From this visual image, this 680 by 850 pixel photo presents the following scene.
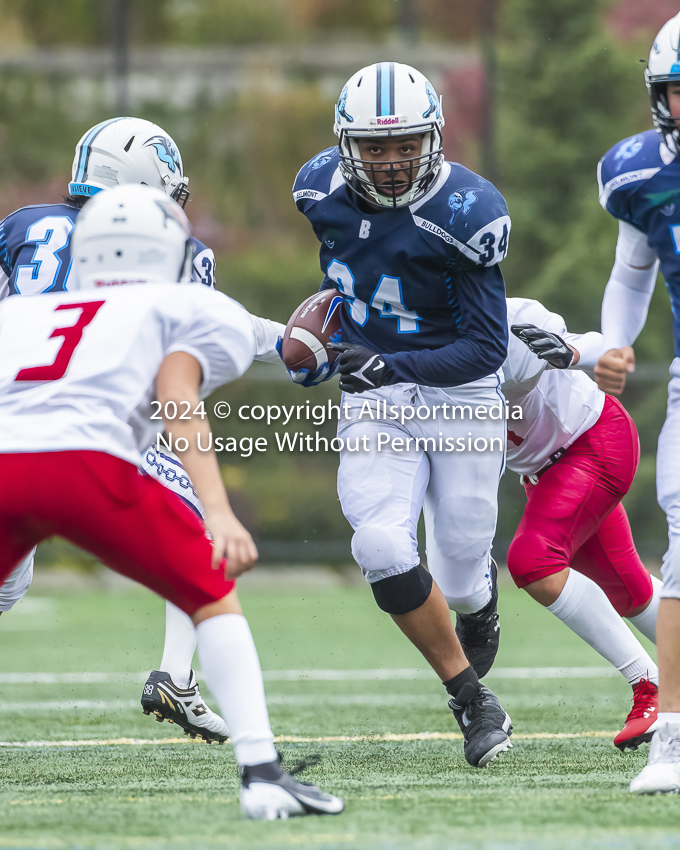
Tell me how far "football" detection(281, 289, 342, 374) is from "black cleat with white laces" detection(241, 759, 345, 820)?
163 cm

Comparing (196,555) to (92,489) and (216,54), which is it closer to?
(92,489)

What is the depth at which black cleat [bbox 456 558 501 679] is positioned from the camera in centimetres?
425

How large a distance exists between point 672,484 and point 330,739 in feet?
5.36

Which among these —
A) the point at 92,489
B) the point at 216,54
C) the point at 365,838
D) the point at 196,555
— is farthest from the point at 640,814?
the point at 216,54

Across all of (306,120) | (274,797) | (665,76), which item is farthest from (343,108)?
(306,120)

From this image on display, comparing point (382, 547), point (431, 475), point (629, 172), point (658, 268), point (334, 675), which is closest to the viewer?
point (629, 172)

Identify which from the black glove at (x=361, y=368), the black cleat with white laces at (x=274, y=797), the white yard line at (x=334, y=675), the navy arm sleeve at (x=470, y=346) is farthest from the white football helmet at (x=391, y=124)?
the white yard line at (x=334, y=675)

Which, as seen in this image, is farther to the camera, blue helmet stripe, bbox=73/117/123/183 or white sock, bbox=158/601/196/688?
blue helmet stripe, bbox=73/117/123/183

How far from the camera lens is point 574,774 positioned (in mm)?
3332

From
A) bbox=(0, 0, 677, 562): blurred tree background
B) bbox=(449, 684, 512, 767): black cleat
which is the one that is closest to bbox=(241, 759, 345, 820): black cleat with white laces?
bbox=(449, 684, 512, 767): black cleat

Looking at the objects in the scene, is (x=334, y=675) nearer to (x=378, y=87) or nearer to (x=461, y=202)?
(x=461, y=202)

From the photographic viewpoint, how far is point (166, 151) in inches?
167

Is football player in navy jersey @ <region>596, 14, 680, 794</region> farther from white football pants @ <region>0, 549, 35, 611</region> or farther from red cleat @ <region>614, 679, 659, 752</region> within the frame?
white football pants @ <region>0, 549, 35, 611</region>

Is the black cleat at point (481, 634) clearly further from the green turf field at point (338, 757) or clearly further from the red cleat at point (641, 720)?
the red cleat at point (641, 720)
